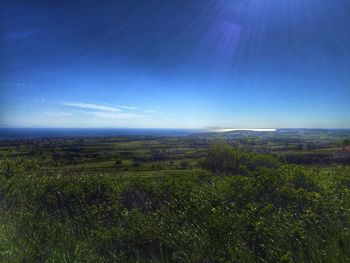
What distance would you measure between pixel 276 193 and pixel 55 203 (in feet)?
16.0

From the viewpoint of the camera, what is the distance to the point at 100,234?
4.67 meters

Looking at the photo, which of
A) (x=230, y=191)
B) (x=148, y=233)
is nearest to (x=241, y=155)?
(x=230, y=191)

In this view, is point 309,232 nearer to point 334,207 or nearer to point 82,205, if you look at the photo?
point 334,207

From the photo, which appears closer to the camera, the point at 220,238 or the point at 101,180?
the point at 220,238

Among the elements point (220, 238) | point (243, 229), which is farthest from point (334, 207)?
point (220, 238)

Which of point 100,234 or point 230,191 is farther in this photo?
point 230,191

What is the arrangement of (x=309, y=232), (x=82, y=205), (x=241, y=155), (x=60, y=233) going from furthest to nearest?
1. (x=241, y=155)
2. (x=82, y=205)
3. (x=60, y=233)
4. (x=309, y=232)

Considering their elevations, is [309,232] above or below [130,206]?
above

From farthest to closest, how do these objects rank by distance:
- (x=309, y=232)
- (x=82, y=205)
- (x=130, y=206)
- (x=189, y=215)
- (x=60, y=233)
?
(x=130, y=206)
(x=82, y=205)
(x=189, y=215)
(x=60, y=233)
(x=309, y=232)

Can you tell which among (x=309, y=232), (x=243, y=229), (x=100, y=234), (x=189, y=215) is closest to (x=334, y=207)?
(x=309, y=232)

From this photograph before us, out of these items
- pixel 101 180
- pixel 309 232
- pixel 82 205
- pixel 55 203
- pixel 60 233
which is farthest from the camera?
pixel 101 180

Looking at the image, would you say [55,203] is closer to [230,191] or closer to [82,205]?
[82,205]

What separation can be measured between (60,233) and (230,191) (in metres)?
3.78

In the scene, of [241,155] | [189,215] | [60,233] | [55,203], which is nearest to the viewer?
[60,233]
